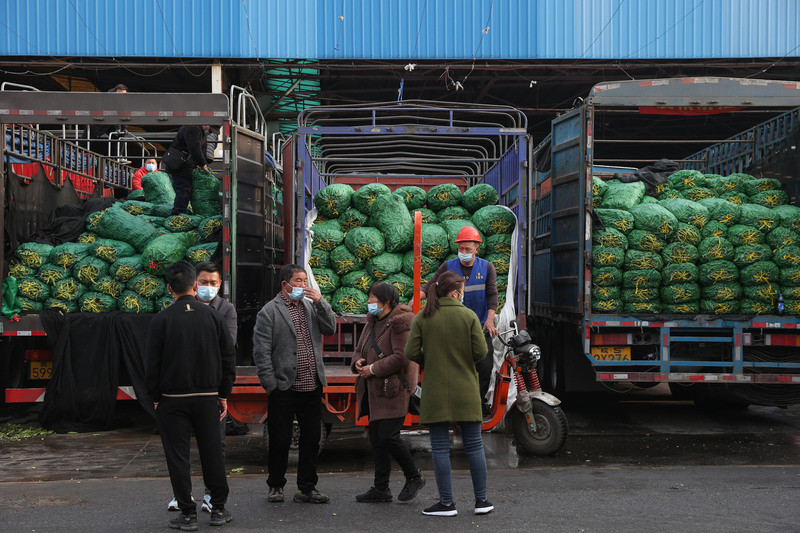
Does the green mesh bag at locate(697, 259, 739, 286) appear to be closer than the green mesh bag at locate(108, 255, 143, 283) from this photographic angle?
Yes

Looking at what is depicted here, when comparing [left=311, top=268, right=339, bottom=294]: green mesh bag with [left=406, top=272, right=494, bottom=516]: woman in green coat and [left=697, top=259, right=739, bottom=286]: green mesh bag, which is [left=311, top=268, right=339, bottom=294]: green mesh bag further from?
[left=697, top=259, right=739, bottom=286]: green mesh bag

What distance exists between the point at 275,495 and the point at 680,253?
4905 mm

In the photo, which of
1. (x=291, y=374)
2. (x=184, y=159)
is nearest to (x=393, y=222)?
(x=184, y=159)

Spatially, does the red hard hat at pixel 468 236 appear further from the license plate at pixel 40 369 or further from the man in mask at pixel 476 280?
the license plate at pixel 40 369

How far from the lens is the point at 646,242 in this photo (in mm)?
8195

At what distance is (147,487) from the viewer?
606 centimetres

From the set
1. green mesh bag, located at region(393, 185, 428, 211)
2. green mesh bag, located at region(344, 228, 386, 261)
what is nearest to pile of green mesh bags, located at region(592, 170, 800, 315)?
green mesh bag, located at region(393, 185, 428, 211)

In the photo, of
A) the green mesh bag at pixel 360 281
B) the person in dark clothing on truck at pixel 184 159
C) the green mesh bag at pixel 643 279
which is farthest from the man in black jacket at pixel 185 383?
the green mesh bag at pixel 643 279

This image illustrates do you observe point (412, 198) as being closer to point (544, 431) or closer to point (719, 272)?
point (544, 431)

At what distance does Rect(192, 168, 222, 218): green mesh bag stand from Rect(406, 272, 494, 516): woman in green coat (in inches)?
191

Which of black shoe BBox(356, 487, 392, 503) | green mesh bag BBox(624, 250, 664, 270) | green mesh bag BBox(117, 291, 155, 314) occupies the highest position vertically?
green mesh bag BBox(624, 250, 664, 270)

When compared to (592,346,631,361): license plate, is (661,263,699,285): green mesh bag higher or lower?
higher

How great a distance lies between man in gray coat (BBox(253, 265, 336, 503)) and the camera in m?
5.39

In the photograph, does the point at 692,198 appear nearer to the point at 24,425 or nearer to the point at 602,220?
the point at 602,220
